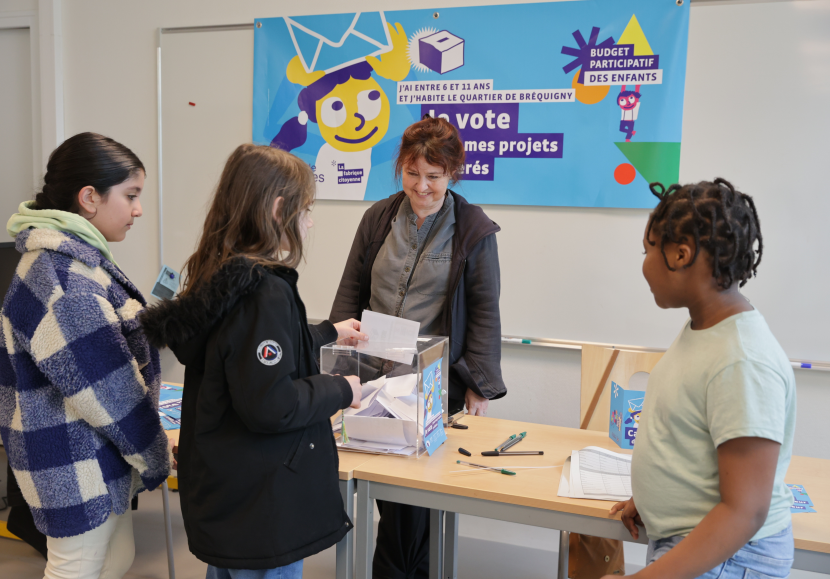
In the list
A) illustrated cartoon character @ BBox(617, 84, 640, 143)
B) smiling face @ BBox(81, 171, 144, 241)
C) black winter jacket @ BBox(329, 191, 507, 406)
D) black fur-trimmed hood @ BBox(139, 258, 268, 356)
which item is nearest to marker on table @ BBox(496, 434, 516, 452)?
black winter jacket @ BBox(329, 191, 507, 406)

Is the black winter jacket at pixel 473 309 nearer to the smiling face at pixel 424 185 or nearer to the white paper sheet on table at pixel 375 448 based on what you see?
the smiling face at pixel 424 185

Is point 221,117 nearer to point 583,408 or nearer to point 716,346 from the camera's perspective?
point 583,408

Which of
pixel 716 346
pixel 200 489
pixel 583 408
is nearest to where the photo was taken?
pixel 716 346

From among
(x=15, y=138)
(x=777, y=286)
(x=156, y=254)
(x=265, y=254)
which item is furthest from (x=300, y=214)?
(x=15, y=138)

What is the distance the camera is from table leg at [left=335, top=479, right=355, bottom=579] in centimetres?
141

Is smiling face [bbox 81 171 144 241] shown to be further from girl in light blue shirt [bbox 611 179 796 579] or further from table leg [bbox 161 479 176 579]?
girl in light blue shirt [bbox 611 179 796 579]

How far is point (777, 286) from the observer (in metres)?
2.49

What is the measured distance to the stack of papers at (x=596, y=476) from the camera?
1.31m

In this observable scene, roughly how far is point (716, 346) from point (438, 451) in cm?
77

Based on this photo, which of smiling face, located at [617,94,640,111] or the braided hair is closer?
the braided hair

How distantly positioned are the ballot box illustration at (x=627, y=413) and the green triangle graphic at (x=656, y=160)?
1238mm

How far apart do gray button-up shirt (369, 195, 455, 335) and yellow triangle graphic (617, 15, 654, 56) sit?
3.84 ft

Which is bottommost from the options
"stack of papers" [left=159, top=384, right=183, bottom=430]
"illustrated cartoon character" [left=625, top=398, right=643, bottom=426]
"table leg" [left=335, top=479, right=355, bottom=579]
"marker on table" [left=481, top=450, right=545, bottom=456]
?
"table leg" [left=335, top=479, right=355, bottom=579]

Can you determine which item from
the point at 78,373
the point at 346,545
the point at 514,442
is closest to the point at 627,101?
the point at 514,442
